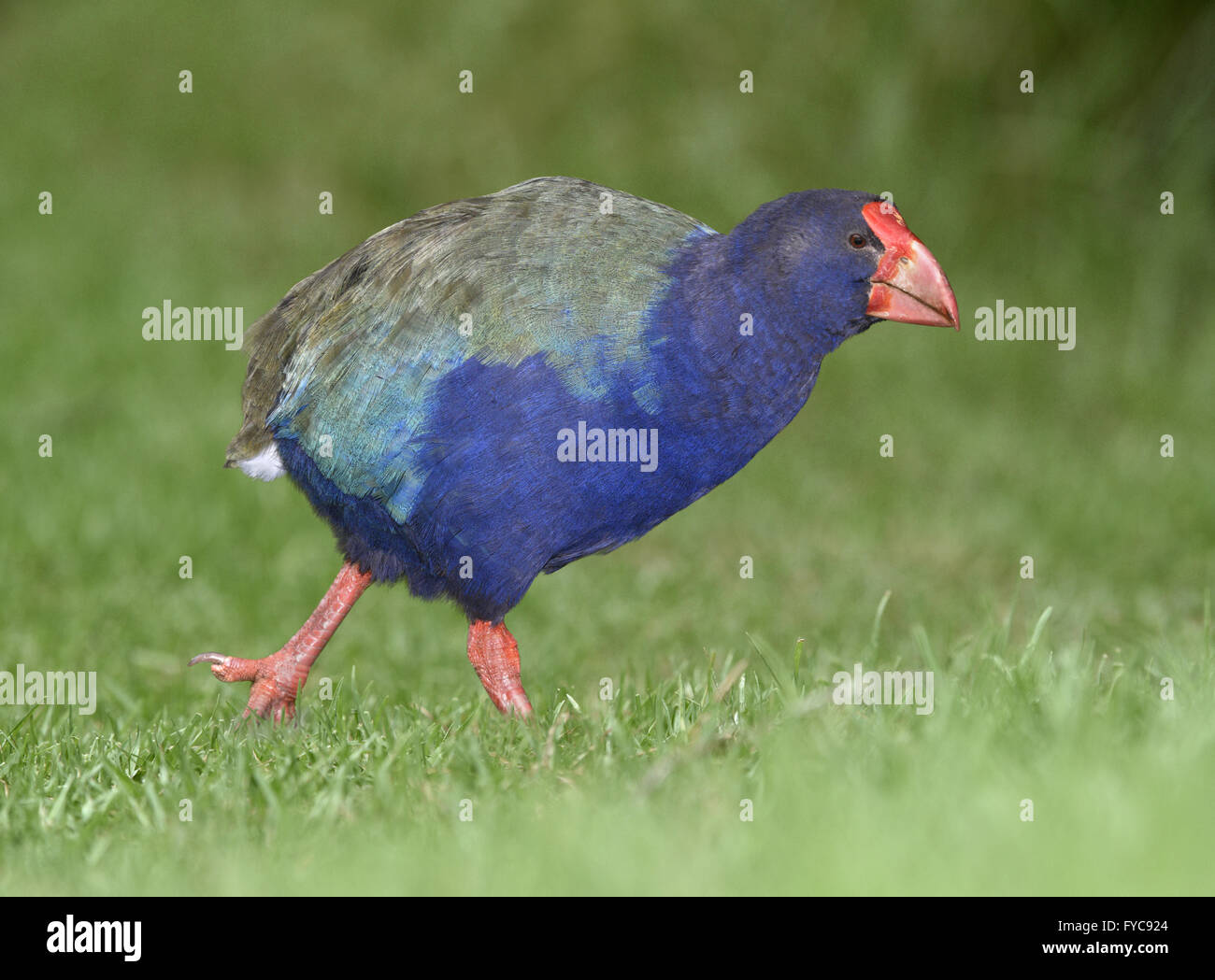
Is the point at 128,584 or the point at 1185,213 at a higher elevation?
the point at 1185,213

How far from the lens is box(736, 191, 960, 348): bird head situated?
3.49 meters

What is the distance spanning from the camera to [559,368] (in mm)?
3389

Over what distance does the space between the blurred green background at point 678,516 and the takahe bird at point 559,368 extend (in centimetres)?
44

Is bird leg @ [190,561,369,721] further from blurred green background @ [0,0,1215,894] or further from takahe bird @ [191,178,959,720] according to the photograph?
takahe bird @ [191,178,959,720]

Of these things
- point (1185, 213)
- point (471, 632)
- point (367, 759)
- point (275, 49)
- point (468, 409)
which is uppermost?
point (275, 49)

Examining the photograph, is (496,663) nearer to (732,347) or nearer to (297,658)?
(297,658)

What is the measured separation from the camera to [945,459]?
7.36 metres

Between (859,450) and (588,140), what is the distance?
261 cm

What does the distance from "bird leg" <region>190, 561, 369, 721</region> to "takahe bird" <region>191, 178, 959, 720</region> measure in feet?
0.96

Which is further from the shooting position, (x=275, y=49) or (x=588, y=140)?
(x=275, y=49)
